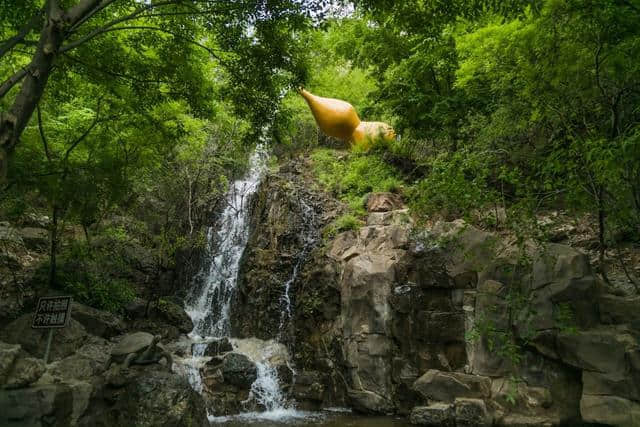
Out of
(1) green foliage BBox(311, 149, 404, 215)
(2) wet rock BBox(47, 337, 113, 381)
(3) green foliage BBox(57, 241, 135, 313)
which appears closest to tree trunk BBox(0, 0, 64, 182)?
(2) wet rock BBox(47, 337, 113, 381)

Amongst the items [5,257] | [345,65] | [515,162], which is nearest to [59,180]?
[5,257]

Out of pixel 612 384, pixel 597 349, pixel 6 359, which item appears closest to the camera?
pixel 6 359

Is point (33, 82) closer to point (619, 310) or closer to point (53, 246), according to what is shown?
point (53, 246)

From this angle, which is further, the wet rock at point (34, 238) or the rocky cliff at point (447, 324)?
the wet rock at point (34, 238)

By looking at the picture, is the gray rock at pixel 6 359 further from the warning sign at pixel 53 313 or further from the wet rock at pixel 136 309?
the wet rock at pixel 136 309

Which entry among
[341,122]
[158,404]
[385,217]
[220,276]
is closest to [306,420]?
[158,404]

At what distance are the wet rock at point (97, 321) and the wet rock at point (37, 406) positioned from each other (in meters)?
3.49

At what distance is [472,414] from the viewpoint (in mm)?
7664

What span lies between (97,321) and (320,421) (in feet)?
19.0

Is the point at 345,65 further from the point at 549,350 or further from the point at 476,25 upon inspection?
the point at 549,350

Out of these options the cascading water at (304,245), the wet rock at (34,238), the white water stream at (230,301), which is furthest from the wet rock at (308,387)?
the wet rock at (34,238)

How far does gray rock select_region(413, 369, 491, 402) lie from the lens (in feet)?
27.0

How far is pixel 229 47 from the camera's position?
7.54 metres

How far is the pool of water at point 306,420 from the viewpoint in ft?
27.9
